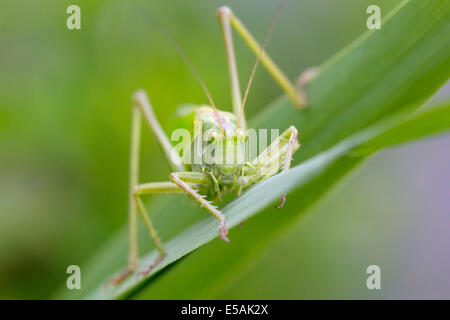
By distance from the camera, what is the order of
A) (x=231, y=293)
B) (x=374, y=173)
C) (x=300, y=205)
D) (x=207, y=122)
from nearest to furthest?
(x=300, y=205) → (x=207, y=122) → (x=231, y=293) → (x=374, y=173)

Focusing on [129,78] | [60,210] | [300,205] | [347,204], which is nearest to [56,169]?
[60,210]

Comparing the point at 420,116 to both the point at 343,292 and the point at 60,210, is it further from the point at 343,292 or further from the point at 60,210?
the point at 60,210

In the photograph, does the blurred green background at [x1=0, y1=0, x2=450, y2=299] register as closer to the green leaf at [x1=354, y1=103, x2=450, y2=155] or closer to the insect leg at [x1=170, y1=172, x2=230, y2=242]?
the insect leg at [x1=170, y1=172, x2=230, y2=242]

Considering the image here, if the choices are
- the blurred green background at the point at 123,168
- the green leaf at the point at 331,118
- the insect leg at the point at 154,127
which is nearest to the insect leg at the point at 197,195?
the green leaf at the point at 331,118

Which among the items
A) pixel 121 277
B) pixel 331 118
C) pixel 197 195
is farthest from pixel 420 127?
pixel 121 277

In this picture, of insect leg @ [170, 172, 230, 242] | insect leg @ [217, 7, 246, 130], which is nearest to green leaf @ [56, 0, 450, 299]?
insect leg @ [170, 172, 230, 242]

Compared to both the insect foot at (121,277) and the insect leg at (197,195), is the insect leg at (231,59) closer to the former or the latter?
the insect leg at (197,195)
